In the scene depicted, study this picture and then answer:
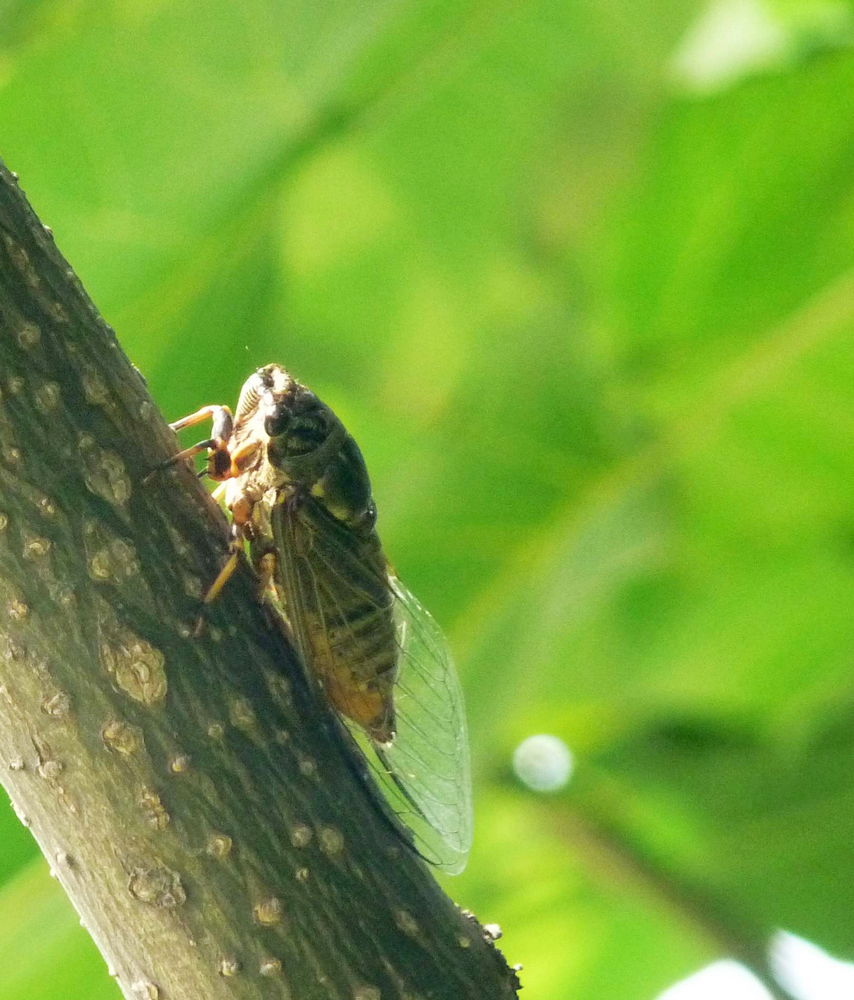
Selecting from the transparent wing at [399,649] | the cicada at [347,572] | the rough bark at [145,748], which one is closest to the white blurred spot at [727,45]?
the cicada at [347,572]

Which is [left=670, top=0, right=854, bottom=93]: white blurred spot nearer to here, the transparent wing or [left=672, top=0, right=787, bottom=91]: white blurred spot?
[left=672, top=0, right=787, bottom=91]: white blurred spot

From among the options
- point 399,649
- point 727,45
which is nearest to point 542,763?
point 399,649

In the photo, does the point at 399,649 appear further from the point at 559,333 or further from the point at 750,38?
the point at 750,38

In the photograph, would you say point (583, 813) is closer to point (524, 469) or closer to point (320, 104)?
point (524, 469)

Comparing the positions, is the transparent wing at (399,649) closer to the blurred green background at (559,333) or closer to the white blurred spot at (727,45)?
the blurred green background at (559,333)

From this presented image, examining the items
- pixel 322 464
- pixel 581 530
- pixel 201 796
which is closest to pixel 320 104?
pixel 322 464

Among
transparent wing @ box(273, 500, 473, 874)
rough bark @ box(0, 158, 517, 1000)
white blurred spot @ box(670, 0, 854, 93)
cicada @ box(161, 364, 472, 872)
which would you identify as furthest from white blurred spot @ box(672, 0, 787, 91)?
rough bark @ box(0, 158, 517, 1000)
